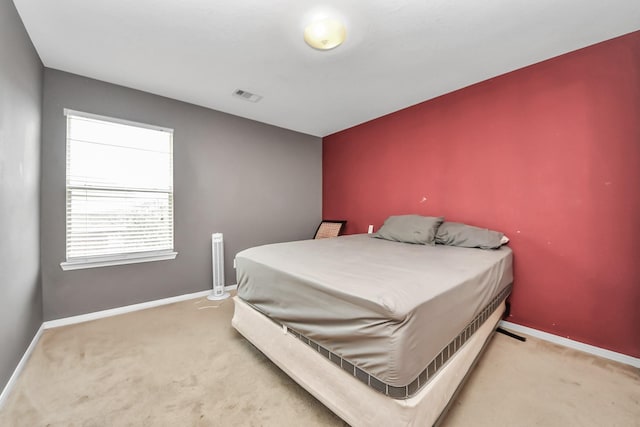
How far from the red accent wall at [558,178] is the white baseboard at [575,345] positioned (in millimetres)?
40

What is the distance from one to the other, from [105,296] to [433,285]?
120 inches

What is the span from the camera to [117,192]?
2568 mm

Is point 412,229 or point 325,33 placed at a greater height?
point 325,33

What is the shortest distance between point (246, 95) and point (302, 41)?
3.76ft

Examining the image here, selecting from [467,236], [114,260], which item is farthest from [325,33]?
[114,260]

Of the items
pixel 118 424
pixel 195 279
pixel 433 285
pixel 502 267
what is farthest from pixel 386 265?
pixel 195 279

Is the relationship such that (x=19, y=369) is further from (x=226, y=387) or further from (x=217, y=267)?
(x=217, y=267)

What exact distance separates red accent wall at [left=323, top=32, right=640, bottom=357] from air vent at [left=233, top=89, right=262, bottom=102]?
1955 millimetres

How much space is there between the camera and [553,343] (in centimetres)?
206

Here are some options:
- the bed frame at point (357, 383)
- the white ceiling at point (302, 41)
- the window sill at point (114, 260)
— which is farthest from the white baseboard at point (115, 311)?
the white ceiling at point (302, 41)

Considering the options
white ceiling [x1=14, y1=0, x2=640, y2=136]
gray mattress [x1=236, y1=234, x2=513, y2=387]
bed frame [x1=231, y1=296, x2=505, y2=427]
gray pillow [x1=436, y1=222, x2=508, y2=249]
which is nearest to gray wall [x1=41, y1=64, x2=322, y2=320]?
white ceiling [x1=14, y1=0, x2=640, y2=136]

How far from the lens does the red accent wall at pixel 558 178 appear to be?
1.84 meters

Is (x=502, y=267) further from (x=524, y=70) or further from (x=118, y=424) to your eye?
(x=118, y=424)

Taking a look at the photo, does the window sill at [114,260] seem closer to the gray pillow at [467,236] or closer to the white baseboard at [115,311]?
the white baseboard at [115,311]
